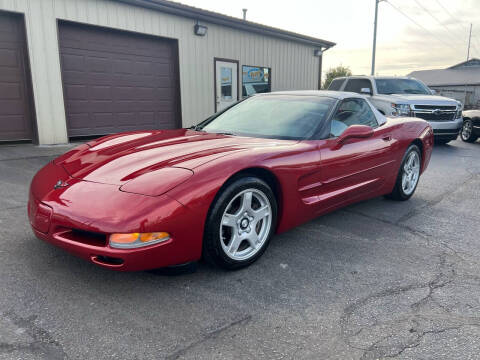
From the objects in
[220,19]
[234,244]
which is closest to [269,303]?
[234,244]

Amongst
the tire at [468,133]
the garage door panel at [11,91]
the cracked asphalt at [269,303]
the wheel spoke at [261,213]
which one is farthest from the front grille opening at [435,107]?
the garage door panel at [11,91]

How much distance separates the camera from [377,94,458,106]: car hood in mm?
9242

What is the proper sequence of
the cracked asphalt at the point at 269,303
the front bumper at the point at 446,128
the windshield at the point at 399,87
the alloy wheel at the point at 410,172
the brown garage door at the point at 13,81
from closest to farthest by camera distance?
the cracked asphalt at the point at 269,303 → the alloy wheel at the point at 410,172 → the brown garage door at the point at 13,81 → the front bumper at the point at 446,128 → the windshield at the point at 399,87

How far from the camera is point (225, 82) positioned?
11430 mm

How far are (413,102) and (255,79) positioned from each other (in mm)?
5001

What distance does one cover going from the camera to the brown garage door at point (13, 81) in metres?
7.17

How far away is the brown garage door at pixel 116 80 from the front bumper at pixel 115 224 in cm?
628

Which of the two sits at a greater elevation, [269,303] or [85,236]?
[85,236]

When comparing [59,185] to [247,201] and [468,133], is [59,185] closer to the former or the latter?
A: [247,201]

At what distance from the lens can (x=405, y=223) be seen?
4.00m

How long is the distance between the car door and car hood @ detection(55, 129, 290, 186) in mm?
443

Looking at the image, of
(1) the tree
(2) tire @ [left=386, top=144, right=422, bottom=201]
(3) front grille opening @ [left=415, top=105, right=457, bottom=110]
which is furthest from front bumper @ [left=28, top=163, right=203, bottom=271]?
(1) the tree

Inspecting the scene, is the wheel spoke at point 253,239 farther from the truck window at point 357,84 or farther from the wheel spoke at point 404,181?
the truck window at point 357,84

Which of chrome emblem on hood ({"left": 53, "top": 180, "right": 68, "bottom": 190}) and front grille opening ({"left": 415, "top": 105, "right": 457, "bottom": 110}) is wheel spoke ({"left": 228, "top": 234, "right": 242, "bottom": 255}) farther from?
front grille opening ({"left": 415, "top": 105, "right": 457, "bottom": 110})
